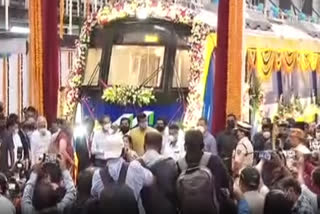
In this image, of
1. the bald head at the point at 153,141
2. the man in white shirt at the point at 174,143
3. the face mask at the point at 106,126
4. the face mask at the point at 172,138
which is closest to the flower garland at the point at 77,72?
the face mask at the point at 106,126

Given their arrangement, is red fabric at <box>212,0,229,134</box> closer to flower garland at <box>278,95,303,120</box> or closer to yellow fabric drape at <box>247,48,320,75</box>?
yellow fabric drape at <box>247,48,320,75</box>

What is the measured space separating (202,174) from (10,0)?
21.4 m

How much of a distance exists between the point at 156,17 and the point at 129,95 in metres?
1.77

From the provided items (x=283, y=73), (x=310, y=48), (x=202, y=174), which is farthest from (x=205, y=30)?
(x=202, y=174)

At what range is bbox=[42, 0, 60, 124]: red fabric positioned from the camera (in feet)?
62.0

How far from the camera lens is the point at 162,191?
970cm

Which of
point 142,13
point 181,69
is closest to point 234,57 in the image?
point 181,69

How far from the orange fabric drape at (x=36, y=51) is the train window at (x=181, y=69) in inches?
102

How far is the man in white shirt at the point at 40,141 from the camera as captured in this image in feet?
50.1

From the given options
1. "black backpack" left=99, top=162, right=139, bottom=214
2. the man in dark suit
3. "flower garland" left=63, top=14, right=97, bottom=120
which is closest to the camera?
"black backpack" left=99, top=162, right=139, bottom=214

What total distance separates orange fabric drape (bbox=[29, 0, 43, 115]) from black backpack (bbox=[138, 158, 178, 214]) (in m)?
9.26

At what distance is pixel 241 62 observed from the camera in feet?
58.4

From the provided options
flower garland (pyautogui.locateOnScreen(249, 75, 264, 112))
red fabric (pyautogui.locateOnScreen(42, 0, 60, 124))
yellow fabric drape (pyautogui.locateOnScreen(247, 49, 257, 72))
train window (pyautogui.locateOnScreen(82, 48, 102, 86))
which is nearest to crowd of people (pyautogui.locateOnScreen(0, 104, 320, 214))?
red fabric (pyautogui.locateOnScreen(42, 0, 60, 124))

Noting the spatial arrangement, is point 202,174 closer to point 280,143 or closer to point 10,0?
point 280,143
